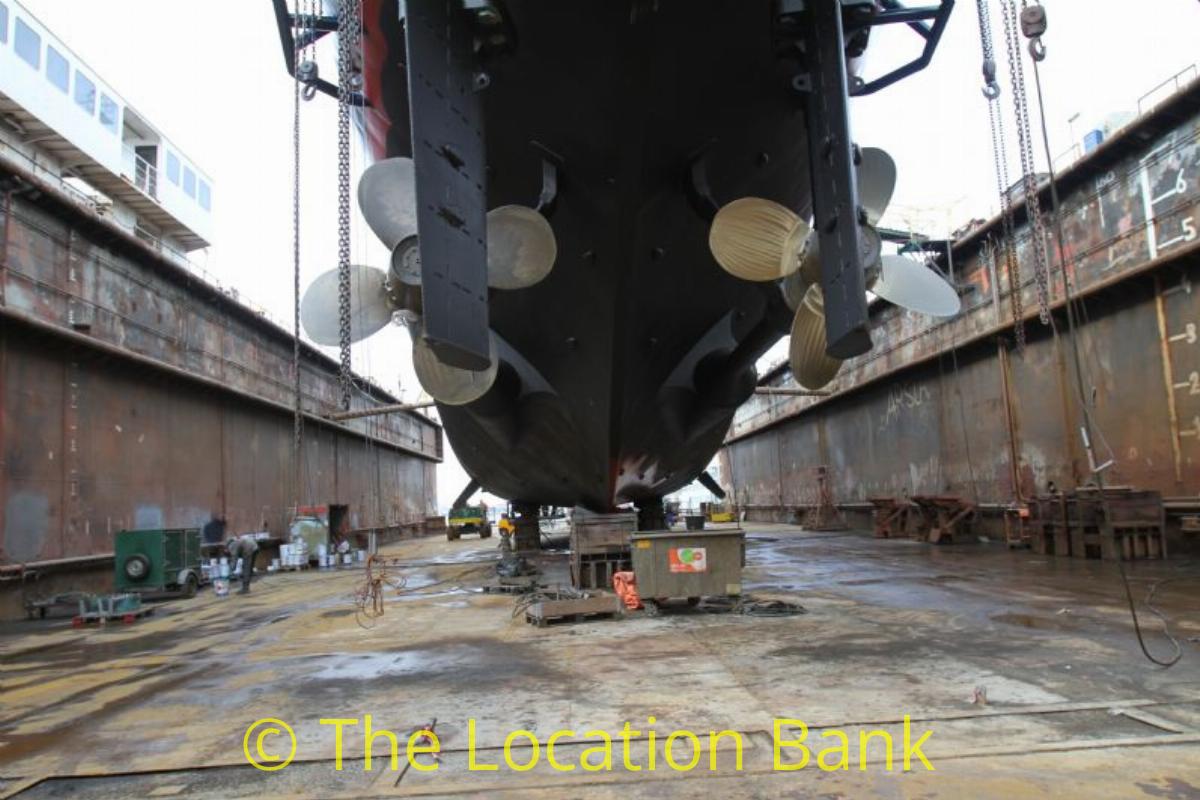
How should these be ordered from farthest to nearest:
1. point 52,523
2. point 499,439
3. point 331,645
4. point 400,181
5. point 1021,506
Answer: point 1021,506 → point 52,523 → point 499,439 → point 331,645 → point 400,181

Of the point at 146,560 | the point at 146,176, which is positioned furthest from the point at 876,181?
the point at 146,176

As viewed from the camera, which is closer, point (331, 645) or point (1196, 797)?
point (1196, 797)

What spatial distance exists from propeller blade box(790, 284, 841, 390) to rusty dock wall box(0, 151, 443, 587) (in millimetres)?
10643

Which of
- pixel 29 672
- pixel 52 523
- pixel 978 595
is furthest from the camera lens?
pixel 52 523

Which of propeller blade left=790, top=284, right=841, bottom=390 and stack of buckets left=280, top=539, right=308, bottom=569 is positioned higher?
propeller blade left=790, top=284, right=841, bottom=390

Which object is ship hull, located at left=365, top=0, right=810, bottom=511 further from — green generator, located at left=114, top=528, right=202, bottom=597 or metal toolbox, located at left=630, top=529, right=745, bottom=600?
green generator, located at left=114, top=528, right=202, bottom=597

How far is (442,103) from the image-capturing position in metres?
5.03

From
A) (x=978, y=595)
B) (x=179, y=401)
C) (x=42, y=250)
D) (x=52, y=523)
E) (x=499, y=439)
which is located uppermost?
(x=42, y=250)

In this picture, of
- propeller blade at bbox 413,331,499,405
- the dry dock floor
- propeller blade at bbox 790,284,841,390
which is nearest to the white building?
propeller blade at bbox 413,331,499,405

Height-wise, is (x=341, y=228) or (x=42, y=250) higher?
(x=42, y=250)

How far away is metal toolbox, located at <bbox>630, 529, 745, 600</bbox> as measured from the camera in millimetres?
7941

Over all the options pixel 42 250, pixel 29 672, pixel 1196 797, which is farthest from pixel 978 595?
pixel 42 250

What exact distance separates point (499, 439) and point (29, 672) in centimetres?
570

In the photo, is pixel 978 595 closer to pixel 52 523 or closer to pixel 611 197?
pixel 611 197
